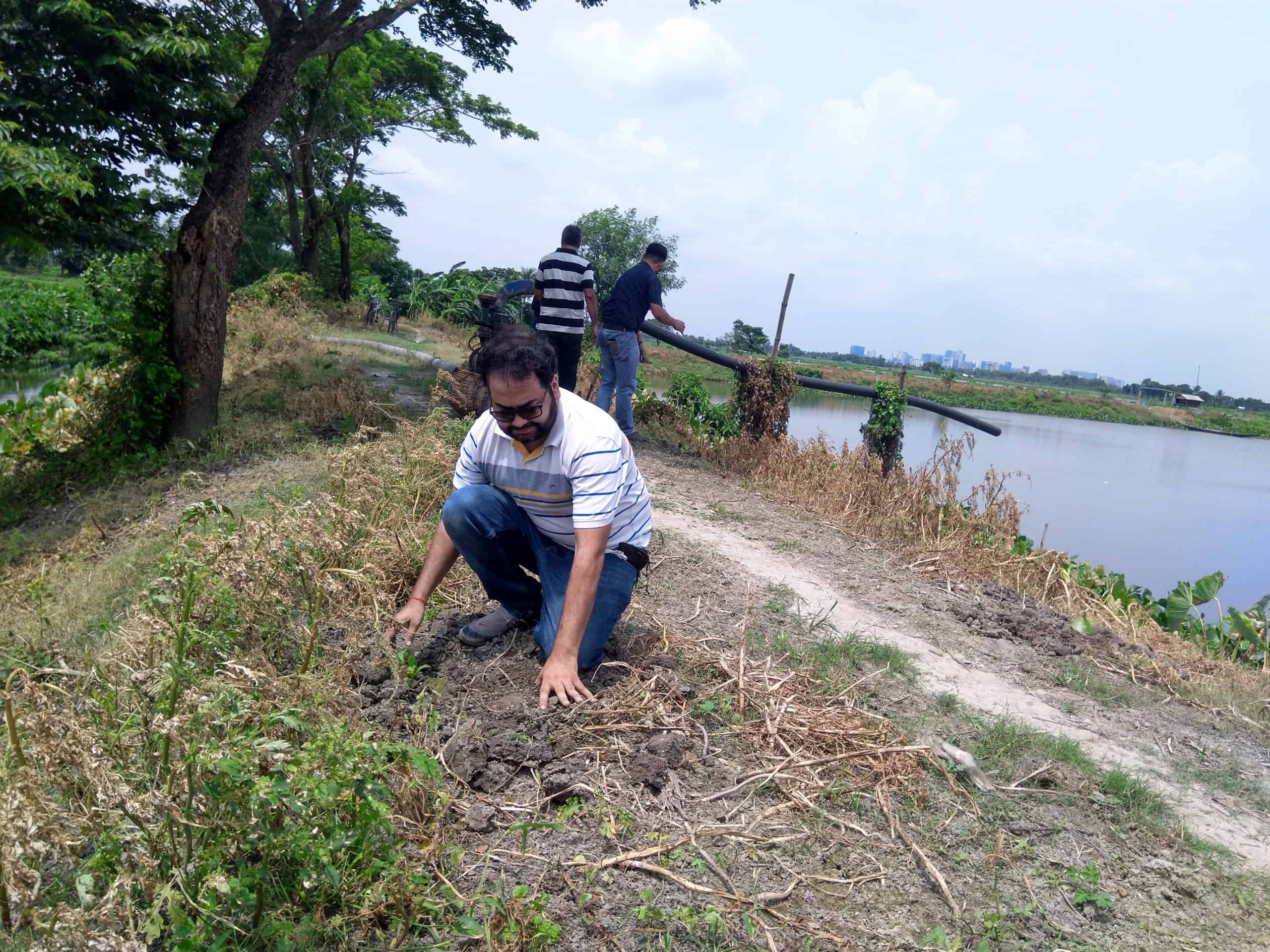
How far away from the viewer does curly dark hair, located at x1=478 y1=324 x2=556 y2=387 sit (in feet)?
9.42

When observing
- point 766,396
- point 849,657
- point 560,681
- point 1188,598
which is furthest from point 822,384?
point 560,681

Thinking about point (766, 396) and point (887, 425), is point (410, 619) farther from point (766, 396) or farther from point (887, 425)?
point (887, 425)

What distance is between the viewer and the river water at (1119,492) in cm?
1003

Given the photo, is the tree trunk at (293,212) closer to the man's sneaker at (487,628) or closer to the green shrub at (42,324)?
the green shrub at (42,324)

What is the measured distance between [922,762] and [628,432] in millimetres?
6374

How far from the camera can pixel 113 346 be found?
7922 millimetres

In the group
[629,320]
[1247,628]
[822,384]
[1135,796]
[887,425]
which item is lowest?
[1247,628]

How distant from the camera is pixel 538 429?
302cm

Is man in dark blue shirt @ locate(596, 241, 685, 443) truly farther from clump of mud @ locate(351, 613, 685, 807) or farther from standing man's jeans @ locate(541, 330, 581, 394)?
clump of mud @ locate(351, 613, 685, 807)

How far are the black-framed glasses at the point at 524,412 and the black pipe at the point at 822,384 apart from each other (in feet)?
18.1

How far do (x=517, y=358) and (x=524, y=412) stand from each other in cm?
19

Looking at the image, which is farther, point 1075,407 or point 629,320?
point 1075,407

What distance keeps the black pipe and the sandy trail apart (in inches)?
118

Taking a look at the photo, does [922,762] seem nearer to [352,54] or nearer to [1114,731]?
[1114,731]
